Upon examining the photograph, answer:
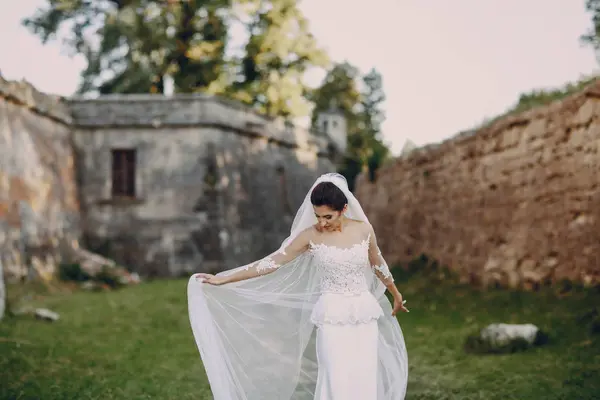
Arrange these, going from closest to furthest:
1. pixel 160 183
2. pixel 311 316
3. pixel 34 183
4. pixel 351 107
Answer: pixel 311 316 → pixel 34 183 → pixel 160 183 → pixel 351 107

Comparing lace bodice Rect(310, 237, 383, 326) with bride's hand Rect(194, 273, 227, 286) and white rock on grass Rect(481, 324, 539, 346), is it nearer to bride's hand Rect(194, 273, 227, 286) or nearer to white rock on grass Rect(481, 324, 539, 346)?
bride's hand Rect(194, 273, 227, 286)

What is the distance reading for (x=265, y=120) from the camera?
20.4m

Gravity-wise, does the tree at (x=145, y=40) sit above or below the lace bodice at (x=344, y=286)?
above

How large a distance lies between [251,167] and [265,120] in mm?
1608

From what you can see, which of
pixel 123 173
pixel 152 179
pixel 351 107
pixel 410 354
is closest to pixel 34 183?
pixel 123 173

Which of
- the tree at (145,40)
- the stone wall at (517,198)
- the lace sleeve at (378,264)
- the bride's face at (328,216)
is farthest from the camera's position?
the tree at (145,40)

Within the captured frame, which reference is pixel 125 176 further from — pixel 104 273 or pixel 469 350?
pixel 469 350

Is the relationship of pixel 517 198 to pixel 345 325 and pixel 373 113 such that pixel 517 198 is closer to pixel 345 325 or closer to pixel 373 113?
pixel 345 325

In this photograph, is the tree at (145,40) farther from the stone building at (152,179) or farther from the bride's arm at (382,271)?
the bride's arm at (382,271)

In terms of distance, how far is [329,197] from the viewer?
13.8ft

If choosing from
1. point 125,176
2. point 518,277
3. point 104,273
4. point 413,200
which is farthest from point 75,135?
point 518,277

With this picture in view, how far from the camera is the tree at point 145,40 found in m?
23.1

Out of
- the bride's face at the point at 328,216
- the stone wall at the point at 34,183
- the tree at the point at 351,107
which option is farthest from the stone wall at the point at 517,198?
the tree at the point at 351,107

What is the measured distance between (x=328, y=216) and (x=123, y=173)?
14.7m
